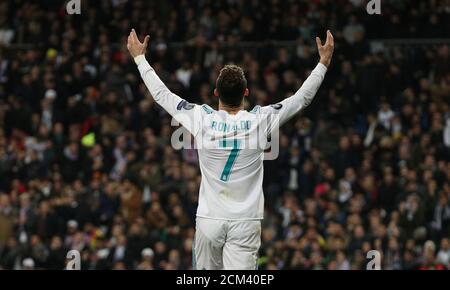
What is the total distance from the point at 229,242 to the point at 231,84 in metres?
1.14

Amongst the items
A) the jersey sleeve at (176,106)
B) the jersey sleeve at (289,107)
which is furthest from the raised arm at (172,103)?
the jersey sleeve at (289,107)

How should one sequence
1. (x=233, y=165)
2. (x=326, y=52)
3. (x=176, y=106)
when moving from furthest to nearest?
(x=326, y=52) → (x=176, y=106) → (x=233, y=165)

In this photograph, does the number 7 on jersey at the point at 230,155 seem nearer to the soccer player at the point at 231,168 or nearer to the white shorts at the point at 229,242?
→ the soccer player at the point at 231,168

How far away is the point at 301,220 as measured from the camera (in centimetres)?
1884

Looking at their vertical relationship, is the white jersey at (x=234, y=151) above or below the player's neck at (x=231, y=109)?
below

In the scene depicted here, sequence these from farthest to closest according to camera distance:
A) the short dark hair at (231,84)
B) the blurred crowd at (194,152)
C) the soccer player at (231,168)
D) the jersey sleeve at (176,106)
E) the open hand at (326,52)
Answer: the blurred crowd at (194,152) → the open hand at (326,52) → the jersey sleeve at (176,106) → the soccer player at (231,168) → the short dark hair at (231,84)

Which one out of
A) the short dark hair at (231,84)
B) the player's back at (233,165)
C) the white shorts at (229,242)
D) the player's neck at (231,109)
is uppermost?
the short dark hair at (231,84)

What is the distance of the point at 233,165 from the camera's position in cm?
794

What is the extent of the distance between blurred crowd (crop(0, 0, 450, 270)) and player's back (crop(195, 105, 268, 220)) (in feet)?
31.5

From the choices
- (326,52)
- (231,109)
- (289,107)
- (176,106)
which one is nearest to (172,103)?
(176,106)

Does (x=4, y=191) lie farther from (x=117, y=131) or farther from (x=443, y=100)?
(x=443, y=100)

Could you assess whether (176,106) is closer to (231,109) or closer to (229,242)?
(231,109)

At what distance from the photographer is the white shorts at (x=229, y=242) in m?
7.90

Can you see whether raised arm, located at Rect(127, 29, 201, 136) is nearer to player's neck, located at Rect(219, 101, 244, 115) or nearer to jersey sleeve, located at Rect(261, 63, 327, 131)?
player's neck, located at Rect(219, 101, 244, 115)
